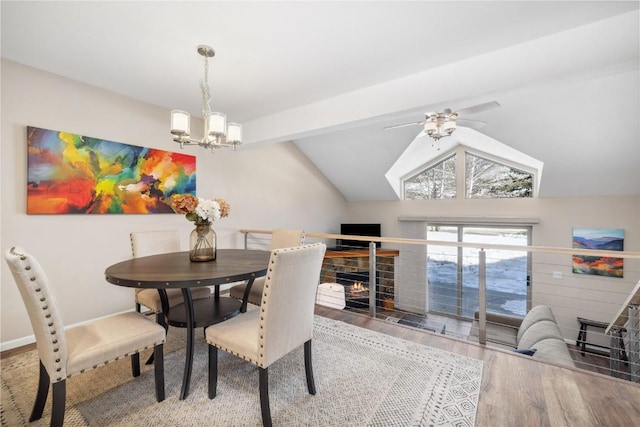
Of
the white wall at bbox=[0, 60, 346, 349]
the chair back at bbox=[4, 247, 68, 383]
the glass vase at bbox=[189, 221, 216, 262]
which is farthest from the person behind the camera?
the white wall at bbox=[0, 60, 346, 349]

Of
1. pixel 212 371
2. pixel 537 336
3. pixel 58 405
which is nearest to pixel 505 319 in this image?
pixel 537 336

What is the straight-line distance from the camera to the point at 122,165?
2.86 m

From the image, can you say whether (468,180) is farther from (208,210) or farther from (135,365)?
(135,365)

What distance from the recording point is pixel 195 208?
196 centimetres

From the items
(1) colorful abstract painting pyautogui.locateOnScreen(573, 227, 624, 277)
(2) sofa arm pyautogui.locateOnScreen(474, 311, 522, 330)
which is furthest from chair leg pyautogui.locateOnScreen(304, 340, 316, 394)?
(1) colorful abstract painting pyautogui.locateOnScreen(573, 227, 624, 277)

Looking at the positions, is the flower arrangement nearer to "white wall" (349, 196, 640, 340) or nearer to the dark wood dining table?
the dark wood dining table

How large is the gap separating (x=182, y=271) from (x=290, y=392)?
1.00 meters

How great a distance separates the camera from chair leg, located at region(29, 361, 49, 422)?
1.44m

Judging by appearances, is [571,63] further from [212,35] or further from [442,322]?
[442,322]

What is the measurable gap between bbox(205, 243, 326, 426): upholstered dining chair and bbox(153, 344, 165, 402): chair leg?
0.27m

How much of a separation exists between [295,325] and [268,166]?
3.46 meters

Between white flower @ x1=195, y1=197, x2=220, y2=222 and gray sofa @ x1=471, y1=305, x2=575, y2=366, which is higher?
white flower @ x1=195, y1=197, x2=220, y2=222

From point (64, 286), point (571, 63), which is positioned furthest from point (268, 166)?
point (571, 63)

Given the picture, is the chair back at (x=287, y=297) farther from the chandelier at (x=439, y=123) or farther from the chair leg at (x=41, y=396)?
the chandelier at (x=439, y=123)
